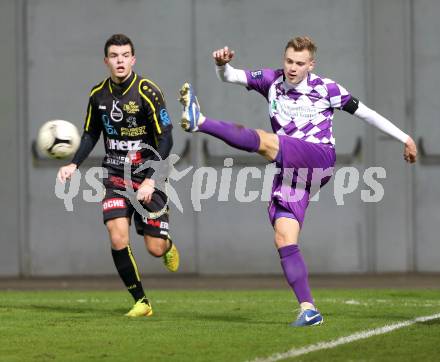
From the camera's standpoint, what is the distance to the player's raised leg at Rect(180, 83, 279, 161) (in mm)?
7547

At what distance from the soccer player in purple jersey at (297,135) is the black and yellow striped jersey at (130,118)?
0.82 metres

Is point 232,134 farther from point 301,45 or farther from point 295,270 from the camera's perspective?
point 295,270

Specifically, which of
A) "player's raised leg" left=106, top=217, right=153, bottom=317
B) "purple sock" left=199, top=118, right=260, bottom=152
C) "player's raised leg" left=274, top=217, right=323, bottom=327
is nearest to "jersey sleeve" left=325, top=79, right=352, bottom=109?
"purple sock" left=199, top=118, right=260, bottom=152

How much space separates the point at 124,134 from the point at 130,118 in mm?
134

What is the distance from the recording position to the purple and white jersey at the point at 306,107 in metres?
8.27

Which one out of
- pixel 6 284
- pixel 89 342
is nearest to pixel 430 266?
pixel 6 284

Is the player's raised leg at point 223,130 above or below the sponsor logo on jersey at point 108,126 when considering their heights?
below

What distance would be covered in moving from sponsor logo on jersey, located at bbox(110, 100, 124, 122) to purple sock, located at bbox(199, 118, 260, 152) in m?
1.59

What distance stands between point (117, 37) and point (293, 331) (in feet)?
8.76

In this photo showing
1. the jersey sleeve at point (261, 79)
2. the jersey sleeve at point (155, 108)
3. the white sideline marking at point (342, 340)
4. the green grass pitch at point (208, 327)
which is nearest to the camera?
the white sideline marking at point (342, 340)

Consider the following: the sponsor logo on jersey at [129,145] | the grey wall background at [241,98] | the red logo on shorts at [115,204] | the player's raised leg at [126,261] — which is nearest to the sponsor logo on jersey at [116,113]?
the sponsor logo on jersey at [129,145]

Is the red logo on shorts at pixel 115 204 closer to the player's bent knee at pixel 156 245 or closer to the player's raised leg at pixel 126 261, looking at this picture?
the player's raised leg at pixel 126 261

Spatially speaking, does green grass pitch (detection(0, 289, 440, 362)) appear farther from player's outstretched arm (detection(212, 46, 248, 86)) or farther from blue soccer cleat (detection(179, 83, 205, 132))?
player's outstretched arm (detection(212, 46, 248, 86))

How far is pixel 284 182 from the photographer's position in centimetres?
822
